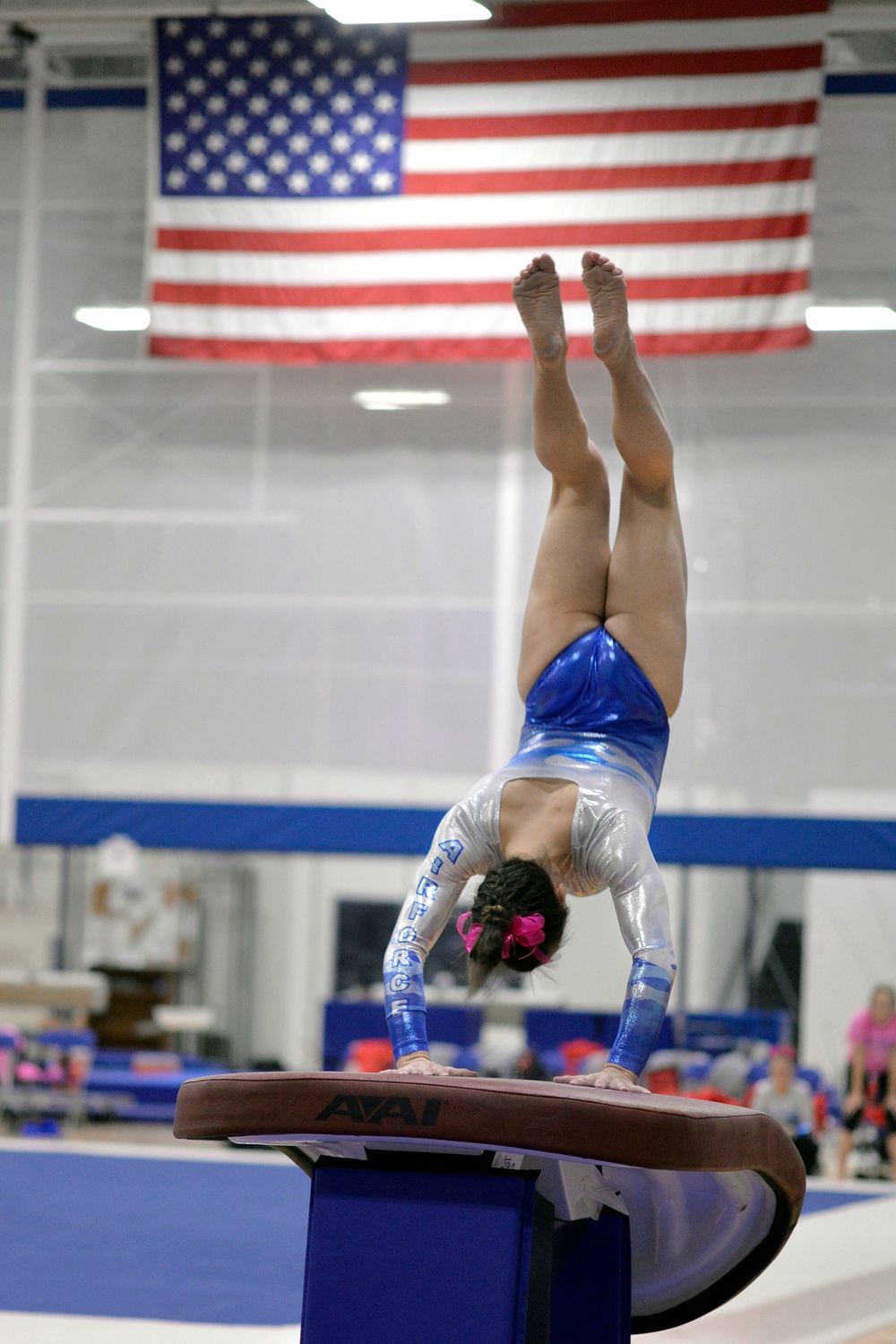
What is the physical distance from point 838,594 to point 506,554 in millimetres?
2073

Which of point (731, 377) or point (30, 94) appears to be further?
point (30, 94)

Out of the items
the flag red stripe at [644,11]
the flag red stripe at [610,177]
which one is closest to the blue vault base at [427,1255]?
the flag red stripe at [610,177]

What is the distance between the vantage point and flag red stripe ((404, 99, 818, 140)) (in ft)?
29.9

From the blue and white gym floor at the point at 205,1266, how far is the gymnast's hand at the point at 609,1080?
1.21 meters

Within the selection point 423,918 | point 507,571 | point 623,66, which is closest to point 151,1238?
point 423,918

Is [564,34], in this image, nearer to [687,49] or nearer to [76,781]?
[687,49]

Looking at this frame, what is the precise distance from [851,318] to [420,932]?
7520 millimetres

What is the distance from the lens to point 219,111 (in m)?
9.86

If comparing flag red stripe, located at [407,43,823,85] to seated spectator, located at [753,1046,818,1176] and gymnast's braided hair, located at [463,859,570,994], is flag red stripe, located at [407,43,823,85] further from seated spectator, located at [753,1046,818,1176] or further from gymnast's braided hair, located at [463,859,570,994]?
gymnast's braided hair, located at [463,859,570,994]

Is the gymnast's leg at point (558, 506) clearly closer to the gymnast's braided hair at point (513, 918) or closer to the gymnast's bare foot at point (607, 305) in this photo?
the gymnast's bare foot at point (607, 305)

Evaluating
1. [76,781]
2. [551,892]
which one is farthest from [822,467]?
[551,892]

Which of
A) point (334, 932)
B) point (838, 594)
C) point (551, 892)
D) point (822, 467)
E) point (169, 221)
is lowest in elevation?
point (334, 932)

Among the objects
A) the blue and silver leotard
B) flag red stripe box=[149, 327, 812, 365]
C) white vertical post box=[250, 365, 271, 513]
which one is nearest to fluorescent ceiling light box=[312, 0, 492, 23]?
flag red stripe box=[149, 327, 812, 365]

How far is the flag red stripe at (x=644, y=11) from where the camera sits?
29.9ft
